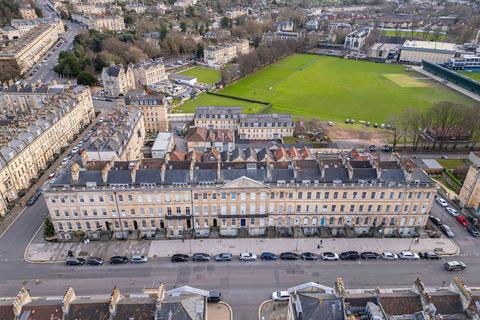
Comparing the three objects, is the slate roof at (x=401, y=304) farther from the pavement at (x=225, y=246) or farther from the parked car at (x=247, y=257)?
the parked car at (x=247, y=257)

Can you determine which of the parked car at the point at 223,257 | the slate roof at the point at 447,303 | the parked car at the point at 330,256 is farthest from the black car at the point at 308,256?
the slate roof at the point at 447,303

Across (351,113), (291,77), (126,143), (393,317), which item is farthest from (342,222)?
(291,77)

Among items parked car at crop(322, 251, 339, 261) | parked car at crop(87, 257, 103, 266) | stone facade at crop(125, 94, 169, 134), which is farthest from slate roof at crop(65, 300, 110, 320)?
stone facade at crop(125, 94, 169, 134)

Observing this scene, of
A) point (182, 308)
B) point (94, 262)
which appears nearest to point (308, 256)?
point (182, 308)

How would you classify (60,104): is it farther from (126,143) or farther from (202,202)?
(202,202)

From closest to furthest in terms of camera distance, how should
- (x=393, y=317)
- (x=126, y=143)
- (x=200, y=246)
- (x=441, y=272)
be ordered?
(x=393, y=317), (x=441, y=272), (x=200, y=246), (x=126, y=143)
